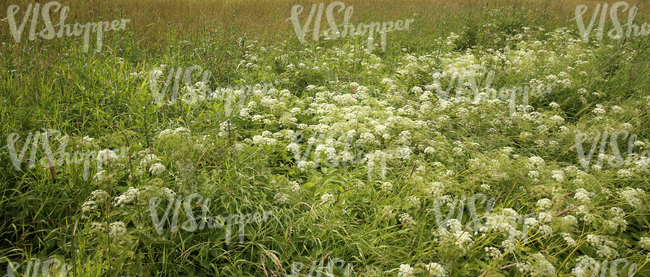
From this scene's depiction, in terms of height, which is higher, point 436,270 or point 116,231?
point 116,231

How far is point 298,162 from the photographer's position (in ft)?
9.99

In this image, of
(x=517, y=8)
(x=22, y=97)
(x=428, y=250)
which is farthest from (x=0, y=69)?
(x=517, y=8)

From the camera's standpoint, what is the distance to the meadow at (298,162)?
2135 mm

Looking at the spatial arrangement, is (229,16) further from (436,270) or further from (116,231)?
(436,270)

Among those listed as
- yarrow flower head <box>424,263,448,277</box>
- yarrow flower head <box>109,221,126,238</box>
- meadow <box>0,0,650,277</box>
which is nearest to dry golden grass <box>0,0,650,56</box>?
meadow <box>0,0,650,277</box>

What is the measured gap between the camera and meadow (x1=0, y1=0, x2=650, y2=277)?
7.00ft

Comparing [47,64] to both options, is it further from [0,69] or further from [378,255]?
[378,255]

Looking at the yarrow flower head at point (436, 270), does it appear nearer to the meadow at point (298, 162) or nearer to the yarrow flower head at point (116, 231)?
the meadow at point (298, 162)

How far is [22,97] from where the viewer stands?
287cm

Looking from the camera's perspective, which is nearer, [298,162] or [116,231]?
[116,231]

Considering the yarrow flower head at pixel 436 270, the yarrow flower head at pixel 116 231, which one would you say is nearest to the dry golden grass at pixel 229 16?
the yarrow flower head at pixel 116 231

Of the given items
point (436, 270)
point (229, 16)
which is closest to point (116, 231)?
point (436, 270)

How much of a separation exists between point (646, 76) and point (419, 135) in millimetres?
4238

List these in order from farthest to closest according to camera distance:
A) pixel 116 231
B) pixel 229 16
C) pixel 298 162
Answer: pixel 229 16 → pixel 298 162 → pixel 116 231
